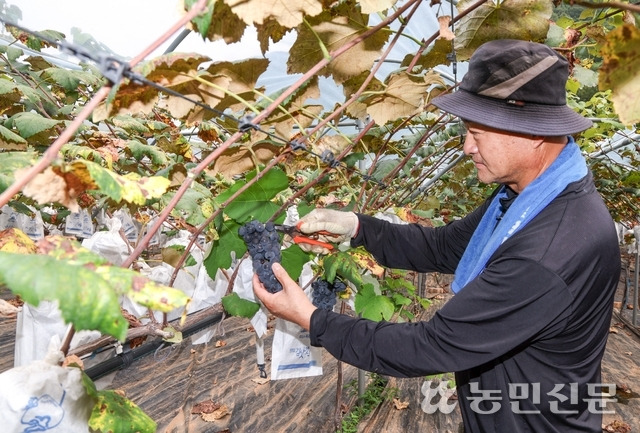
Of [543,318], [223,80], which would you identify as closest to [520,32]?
[543,318]

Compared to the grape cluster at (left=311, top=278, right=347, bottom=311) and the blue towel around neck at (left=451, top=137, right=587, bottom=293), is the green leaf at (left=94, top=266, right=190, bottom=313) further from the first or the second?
the grape cluster at (left=311, top=278, right=347, bottom=311)

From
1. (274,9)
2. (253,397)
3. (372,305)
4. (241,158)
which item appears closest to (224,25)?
(274,9)

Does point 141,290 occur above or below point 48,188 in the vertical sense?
below

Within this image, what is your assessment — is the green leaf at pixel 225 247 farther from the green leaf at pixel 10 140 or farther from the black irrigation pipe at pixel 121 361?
the green leaf at pixel 10 140

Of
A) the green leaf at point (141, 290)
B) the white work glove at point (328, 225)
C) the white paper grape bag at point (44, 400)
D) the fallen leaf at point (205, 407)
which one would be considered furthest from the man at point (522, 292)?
the fallen leaf at point (205, 407)

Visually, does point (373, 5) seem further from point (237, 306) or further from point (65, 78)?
point (65, 78)

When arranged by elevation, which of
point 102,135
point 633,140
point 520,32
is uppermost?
point 633,140

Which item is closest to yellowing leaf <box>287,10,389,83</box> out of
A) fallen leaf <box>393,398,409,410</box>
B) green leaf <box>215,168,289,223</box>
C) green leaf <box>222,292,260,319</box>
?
green leaf <box>215,168,289,223</box>

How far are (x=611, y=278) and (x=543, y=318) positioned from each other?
0.31m

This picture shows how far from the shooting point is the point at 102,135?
304 centimetres

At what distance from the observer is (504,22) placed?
1.53 m

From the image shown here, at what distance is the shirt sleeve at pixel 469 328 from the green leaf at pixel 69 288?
92 cm

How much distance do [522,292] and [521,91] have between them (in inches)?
22.5

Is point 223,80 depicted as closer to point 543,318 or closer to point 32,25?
point 543,318
